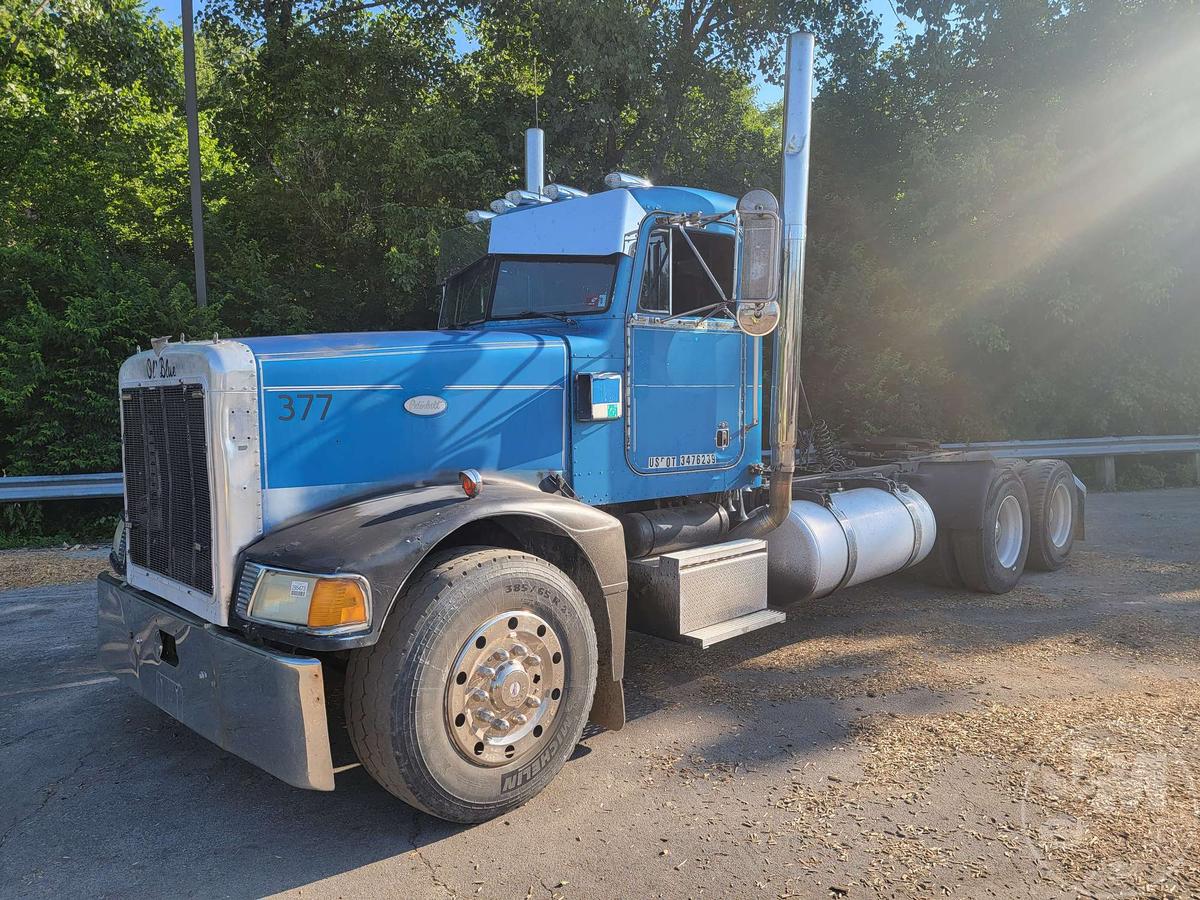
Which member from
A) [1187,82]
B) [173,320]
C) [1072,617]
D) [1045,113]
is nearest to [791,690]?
[1072,617]

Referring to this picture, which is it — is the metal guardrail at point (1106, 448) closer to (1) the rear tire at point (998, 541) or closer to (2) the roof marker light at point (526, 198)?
(1) the rear tire at point (998, 541)

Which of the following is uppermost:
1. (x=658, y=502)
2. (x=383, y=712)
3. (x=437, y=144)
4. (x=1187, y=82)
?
(x=1187, y=82)

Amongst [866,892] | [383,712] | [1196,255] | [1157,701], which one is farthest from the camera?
[1196,255]

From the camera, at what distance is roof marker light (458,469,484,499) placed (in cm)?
352

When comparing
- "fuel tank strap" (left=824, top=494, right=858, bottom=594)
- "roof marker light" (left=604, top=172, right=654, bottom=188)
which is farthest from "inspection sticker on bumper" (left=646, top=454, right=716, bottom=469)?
"roof marker light" (left=604, top=172, right=654, bottom=188)

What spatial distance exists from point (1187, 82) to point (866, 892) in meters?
14.4

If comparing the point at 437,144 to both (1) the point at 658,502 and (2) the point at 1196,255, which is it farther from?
(2) the point at 1196,255

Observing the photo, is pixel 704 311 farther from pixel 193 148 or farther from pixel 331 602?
pixel 193 148

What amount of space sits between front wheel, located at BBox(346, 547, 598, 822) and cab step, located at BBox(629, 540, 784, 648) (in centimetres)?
77

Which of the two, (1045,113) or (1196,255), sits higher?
(1045,113)

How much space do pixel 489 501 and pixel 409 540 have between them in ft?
1.43

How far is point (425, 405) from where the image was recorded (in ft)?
12.4

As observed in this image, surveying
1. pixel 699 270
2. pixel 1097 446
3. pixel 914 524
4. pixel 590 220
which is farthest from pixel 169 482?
pixel 1097 446

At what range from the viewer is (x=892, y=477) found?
22.5 feet
